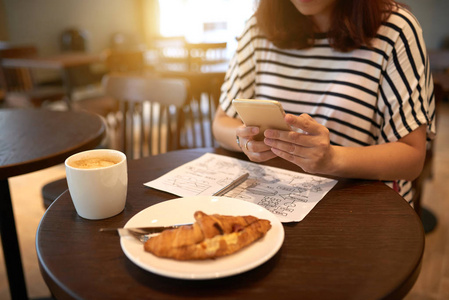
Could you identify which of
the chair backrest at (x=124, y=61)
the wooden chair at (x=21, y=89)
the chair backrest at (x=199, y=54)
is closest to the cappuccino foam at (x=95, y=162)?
the chair backrest at (x=124, y=61)

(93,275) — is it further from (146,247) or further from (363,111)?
(363,111)

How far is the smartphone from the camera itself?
2.38 ft

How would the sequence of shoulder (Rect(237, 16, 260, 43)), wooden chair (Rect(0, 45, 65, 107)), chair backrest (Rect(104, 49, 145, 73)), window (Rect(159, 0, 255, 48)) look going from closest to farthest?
1. shoulder (Rect(237, 16, 260, 43))
2. chair backrest (Rect(104, 49, 145, 73))
3. wooden chair (Rect(0, 45, 65, 107))
4. window (Rect(159, 0, 255, 48))

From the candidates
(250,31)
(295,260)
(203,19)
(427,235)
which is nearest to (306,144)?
(295,260)

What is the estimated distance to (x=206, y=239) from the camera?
0.57m

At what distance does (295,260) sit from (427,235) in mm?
1937

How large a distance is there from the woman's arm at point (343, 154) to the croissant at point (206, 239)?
0.27m

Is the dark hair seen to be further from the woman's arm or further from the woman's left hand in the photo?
the woman's left hand

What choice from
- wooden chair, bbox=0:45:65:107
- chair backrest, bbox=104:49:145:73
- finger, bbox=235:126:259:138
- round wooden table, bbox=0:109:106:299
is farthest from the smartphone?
wooden chair, bbox=0:45:65:107

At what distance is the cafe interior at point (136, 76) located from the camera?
1.69 meters

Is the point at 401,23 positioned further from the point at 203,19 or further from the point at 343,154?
the point at 203,19

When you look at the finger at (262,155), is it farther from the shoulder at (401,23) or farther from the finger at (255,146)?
the shoulder at (401,23)

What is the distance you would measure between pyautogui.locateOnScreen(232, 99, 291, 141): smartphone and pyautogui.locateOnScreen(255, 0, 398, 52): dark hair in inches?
19.9

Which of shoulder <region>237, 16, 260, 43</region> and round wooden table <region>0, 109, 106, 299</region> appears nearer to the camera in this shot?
round wooden table <region>0, 109, 106, 299</region>
